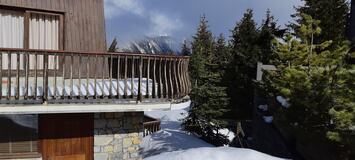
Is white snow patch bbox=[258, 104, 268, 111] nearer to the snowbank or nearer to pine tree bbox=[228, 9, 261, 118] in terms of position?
pine tree bbox=[228, 9, 261, 118]

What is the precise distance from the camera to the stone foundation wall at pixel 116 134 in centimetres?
1195

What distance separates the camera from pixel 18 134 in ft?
37.2

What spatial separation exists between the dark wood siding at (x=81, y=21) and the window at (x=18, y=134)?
2.36 metres

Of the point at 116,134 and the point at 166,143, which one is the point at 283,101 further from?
the point at 166,143

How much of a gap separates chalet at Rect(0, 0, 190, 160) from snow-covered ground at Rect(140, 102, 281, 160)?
1.21 metres

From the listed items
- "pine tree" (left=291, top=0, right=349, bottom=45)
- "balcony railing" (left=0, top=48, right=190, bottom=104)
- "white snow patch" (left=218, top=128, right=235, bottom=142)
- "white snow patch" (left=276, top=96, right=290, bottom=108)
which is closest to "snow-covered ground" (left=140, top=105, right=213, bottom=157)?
"white snow patch" (left=218, top=128, right=235, bottom=142)

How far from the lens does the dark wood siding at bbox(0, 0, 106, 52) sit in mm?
12572

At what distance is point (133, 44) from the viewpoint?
102 meters

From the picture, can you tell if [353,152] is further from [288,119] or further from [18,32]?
[18,32]

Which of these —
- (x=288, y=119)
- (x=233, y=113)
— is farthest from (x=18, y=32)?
(x=233, y=113)

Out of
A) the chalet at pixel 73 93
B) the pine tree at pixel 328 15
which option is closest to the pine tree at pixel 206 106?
the pine tree at pixel 328 15

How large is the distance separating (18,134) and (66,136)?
3.70ft

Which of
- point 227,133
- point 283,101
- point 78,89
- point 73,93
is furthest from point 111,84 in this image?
point 227,133

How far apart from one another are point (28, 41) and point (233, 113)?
19.2m
